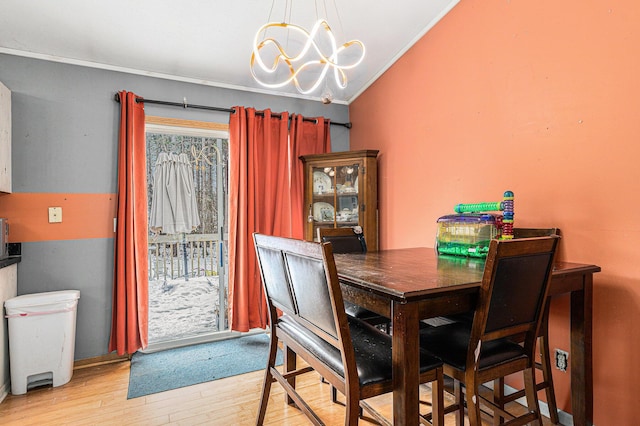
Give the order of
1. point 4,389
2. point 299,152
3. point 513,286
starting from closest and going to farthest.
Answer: point 513,286, point 4,389, point 299,152

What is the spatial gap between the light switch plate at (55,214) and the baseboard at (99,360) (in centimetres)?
109

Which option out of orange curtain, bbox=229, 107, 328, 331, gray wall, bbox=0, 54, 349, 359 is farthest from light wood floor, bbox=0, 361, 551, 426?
orange curtain, bbox=229, 107, 328, 331

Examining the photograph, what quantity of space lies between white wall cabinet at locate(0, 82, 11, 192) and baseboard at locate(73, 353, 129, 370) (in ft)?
4.53

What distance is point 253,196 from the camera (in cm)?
317

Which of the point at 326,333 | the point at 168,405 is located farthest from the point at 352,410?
the point at 168,405

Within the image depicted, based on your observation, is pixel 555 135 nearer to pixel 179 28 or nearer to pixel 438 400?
pixel 438 400

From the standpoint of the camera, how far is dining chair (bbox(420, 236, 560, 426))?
1186mm

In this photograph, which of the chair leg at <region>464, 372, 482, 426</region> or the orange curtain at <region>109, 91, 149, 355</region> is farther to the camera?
the orange curtain at <region>109, 91, 149, 355</region>

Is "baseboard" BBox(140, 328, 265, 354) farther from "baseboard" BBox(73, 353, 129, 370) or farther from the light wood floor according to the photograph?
the light wood floor

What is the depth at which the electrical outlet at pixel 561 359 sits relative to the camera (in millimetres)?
1827

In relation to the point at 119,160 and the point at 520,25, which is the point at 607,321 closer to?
the point at 520,25

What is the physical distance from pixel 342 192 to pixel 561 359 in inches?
79.9

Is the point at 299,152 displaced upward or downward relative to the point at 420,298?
upward

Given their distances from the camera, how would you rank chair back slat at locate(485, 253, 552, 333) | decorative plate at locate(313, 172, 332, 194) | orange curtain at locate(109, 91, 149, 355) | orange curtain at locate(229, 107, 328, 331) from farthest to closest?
1. decorative plate at locate(313, 172, 332, 194)
2. orange curtain at locate(229, 107, 328, 331)
3. orange curtain at locate(109, 91, 149, 355)
4. chair back slat at locate(485, 253, 552, 333)
